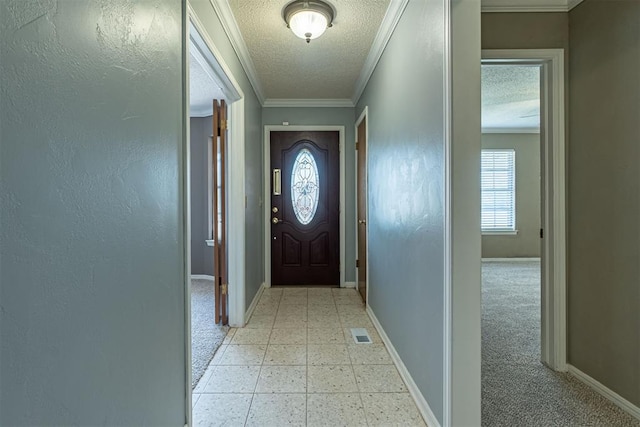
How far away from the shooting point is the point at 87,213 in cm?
82

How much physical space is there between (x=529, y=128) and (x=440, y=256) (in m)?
6.07

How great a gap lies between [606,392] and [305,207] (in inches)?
129

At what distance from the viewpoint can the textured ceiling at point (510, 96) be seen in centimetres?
366

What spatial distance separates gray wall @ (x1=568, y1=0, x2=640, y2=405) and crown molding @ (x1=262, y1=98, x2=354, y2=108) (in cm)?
252

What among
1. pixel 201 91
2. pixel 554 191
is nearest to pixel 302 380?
pixel 554 191

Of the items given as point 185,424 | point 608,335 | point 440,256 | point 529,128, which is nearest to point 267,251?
point 185,424

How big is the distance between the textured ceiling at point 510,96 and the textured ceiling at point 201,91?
2.90 metres

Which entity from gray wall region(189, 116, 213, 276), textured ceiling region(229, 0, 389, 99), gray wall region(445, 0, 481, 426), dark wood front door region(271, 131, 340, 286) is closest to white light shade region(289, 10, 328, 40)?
textured ceiling region(229, 0, 389, 99)

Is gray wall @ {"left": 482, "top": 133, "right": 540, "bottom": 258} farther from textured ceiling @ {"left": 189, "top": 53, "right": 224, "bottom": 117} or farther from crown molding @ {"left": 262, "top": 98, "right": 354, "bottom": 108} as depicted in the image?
textured ceiling @ {"left": 189, "top": 53, "right": 224, "bottom": 117}

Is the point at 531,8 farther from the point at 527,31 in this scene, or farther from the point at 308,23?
the point at 308,23

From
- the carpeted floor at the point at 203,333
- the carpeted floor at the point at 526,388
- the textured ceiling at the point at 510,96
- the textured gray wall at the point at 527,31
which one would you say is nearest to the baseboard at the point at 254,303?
the carpeted floor at the point at 203,333

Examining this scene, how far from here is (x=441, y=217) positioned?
1431 mm

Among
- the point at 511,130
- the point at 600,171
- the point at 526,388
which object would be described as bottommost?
the point at 526,388

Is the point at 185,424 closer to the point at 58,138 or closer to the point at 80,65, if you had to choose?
the point at 58,138
